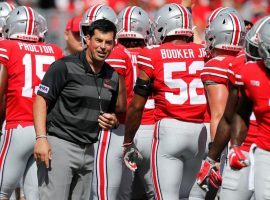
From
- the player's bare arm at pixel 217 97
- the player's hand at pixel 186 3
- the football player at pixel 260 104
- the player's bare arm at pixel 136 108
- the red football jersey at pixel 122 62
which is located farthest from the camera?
the player's hand at pixel 186 3

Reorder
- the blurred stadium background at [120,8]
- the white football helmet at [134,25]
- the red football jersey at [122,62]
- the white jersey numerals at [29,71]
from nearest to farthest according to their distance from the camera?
the white jersey numerals at [29,71] < the red football jersey at [122,62] < the white football helmet at [134,25] < the blurred stadium background at [120,8]

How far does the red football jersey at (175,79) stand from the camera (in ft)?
24.0

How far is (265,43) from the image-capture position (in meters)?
5.71

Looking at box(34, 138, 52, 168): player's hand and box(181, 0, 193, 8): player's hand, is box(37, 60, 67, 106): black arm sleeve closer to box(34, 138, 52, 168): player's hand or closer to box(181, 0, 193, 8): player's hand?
box(34, 138, 52, 168): player's hand

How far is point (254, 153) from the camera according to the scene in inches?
225

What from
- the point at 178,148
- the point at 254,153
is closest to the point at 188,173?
the point at 178,148

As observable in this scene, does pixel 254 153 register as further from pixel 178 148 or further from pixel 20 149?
pixel 20 149

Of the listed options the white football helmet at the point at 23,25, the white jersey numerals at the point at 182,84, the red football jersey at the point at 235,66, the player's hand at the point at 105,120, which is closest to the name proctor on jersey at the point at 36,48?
the white football helmet at the point at 23,25

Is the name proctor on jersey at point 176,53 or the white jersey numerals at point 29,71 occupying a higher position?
the name proctor on jersey at point 176,53

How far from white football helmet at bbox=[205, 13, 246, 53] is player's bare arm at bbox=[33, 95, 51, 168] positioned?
1947 mm

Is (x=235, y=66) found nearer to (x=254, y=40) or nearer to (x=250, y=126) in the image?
(x=250, y=126)

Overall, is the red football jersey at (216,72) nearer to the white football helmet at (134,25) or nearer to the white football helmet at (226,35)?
the white football helmet at (226,35)

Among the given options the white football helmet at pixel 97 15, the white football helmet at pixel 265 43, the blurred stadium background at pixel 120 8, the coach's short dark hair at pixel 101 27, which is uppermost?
the white football helmet at pixel 265 43

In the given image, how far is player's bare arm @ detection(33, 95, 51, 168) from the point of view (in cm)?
614
